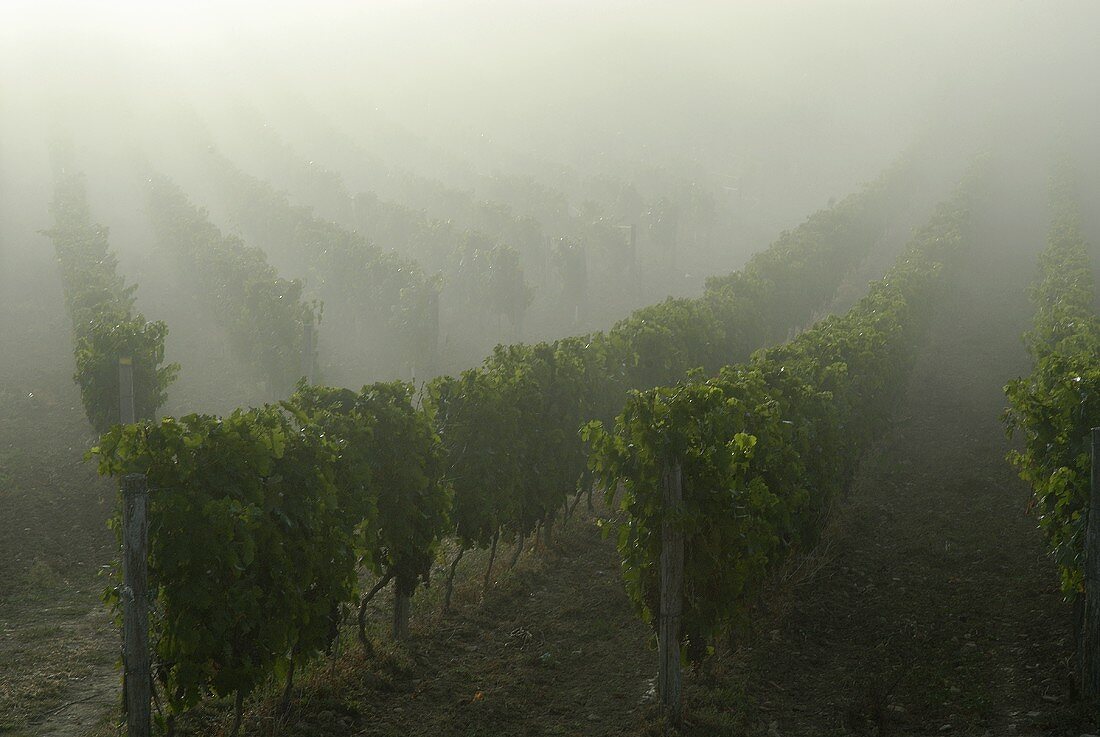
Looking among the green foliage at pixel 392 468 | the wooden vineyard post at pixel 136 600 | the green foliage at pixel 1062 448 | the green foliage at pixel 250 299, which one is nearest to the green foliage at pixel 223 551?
the wooden vineyard post at pixel 136 600

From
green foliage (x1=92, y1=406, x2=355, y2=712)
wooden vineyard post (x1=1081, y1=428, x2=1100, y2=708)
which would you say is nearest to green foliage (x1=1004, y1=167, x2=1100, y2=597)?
wooden vineyard post (x1=1081, y1=428, x2=1100, y2=708)

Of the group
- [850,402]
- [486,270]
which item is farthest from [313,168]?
[850,402]

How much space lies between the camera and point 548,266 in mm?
48094

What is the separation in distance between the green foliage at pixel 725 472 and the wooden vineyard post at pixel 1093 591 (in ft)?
9.43

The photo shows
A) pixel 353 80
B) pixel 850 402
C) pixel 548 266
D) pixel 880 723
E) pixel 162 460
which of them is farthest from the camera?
pixel 353 80

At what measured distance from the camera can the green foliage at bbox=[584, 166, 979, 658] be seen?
9.08 meters

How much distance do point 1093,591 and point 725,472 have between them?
327 cm

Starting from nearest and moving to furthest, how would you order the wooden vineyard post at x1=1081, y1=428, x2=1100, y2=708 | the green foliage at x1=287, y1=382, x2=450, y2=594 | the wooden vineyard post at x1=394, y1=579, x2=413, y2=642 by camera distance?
the wooden vineyard post at x1=1081, y1=428, x2=1100, y2=708
the green foliage at x1=287, y1=382, x2=450, y2=594
the wooden vineyard post at x1=394, y1=579, x2=413, y2=642

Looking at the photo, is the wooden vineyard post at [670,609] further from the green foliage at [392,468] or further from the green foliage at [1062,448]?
the green foliage at [1062,448]

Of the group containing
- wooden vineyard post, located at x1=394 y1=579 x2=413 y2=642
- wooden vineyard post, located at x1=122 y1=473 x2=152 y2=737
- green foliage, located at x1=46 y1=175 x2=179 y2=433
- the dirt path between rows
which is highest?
green foliage, located at x1=46 y1=175 x2=179 y2=433

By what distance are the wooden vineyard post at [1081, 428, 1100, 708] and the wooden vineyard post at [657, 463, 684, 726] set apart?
137 inches

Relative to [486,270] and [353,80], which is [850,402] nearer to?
[486,270]

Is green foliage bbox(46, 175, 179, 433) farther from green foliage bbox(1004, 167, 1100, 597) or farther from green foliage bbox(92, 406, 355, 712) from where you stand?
green foliage bbox(1004, 167, 1100, 597)

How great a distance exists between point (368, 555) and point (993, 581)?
8.38 metres
